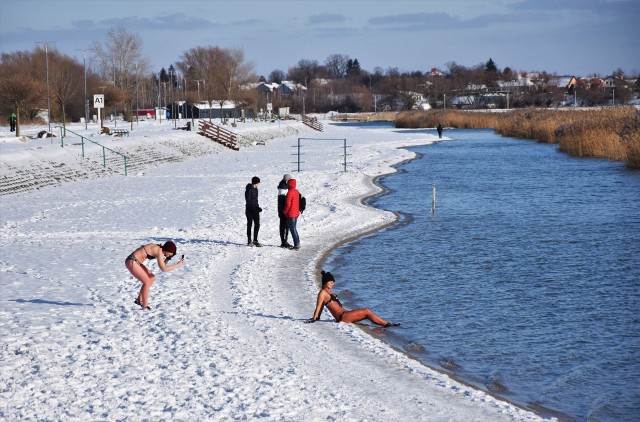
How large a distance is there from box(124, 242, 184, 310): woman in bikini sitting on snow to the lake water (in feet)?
12.1

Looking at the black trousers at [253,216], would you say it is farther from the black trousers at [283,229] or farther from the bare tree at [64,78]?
the bare tree at [64,78]

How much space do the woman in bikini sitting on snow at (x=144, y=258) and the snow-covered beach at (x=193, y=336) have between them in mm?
449

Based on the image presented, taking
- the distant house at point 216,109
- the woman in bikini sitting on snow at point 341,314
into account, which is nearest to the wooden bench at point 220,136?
the distant house at point 216,109

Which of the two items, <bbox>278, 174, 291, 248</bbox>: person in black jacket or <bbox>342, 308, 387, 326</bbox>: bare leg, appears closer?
<bbox>342, 308, 387, 326</bbox>: bare leg

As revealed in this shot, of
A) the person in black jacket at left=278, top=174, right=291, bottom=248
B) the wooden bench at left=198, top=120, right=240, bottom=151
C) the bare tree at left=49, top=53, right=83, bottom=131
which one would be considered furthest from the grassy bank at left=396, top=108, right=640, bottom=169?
the bare tree at left=49, top=53, right=83, bottom=131

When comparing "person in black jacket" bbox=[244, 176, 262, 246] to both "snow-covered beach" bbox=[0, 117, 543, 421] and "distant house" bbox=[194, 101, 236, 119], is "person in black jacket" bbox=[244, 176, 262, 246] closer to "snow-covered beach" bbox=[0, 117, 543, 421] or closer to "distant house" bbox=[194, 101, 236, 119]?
"snow-covered beach" bbox=[0, 117, 543, 421]

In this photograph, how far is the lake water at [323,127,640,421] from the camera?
12273mm

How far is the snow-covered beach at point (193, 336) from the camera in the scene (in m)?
10.4

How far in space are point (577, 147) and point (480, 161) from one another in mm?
6989

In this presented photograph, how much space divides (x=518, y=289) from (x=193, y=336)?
24.4ft

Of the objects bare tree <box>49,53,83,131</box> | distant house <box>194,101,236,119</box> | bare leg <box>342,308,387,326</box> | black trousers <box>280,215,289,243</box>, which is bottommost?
bare leg <box>342,308,387,326</box>

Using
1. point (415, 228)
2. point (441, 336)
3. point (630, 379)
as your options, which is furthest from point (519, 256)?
point (630, 379)

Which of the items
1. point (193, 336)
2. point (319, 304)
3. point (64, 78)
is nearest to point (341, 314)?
point (319, 304)

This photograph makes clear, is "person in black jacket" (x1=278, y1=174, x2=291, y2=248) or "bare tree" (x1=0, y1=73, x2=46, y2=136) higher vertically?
"bare tree" (x1=0, y1=73, x2=46, y2=136)
